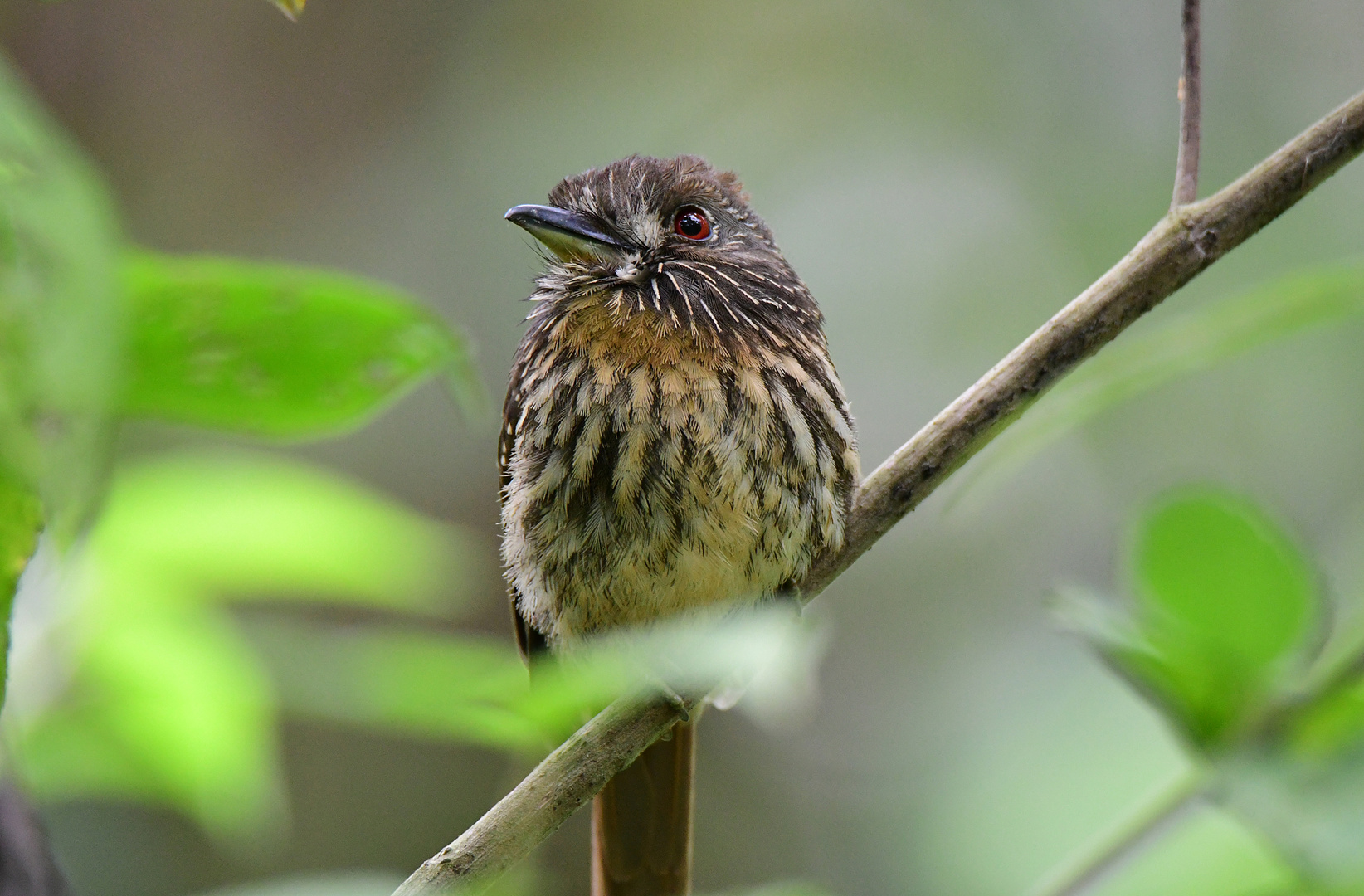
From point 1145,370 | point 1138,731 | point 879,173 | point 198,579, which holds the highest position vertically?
point 879,173

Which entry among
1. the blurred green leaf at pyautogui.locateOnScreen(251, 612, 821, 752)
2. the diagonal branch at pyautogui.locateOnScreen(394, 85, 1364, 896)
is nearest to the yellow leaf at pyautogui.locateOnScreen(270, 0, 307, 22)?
the blurred green leaf at pyautogui.locateOnScreen(251, 612, 821, 752)

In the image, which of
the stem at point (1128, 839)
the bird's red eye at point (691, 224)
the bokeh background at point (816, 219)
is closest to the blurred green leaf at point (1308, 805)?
the stem at point (1128, 839)

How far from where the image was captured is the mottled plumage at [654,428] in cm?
224

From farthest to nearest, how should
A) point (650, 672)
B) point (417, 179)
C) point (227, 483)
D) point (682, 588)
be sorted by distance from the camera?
point (417, 179), point (682, 588), point (227, 483), point (650, 672)

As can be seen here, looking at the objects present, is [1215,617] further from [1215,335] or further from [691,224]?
[691,224]

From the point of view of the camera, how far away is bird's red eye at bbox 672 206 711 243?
2674 mm

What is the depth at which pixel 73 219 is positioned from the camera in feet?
2.23

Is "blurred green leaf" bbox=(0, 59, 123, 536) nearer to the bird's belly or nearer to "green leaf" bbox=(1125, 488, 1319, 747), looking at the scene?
"green leaf" bbox=(1125, 488, 1319, 747)

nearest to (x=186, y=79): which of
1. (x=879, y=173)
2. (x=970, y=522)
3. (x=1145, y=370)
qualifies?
(x=879, y=173)

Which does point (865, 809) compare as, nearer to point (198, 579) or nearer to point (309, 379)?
point (198, 579)

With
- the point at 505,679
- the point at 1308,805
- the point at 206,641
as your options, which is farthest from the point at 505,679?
the point at 206,641

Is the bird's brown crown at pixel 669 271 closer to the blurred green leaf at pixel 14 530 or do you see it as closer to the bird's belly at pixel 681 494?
the bird's belly at pixel 681 494

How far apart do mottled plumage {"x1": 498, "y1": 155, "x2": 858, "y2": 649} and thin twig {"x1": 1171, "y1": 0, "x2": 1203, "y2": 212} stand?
89 cm

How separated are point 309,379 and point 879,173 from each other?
654 centimetres
